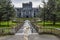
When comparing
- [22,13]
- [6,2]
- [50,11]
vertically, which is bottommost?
[22,13]

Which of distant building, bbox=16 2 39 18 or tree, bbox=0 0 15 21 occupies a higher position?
tree, bbox=0 0 15 21

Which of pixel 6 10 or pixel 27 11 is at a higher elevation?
pixel 6 10

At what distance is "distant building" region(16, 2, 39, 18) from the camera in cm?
14862

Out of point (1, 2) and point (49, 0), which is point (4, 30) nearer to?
point (1, 2)

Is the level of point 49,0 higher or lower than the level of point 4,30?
higher

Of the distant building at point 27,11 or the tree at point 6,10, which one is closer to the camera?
the tree at point 6,10

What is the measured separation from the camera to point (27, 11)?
152 m

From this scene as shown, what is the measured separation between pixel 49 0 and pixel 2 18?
14145mm

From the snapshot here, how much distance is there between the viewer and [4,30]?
27.5 meters

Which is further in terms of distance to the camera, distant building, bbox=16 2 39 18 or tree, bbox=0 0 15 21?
distant building, bbox=16 2 39 18

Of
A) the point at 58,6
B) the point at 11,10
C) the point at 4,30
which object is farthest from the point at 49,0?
the point at 4,30

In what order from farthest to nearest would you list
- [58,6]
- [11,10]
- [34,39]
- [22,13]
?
[22,13]
[11,10]
[58,6]
[34,39]

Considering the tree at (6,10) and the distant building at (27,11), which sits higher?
the tree at (6,10)

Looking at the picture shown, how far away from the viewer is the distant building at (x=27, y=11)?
488 ft
